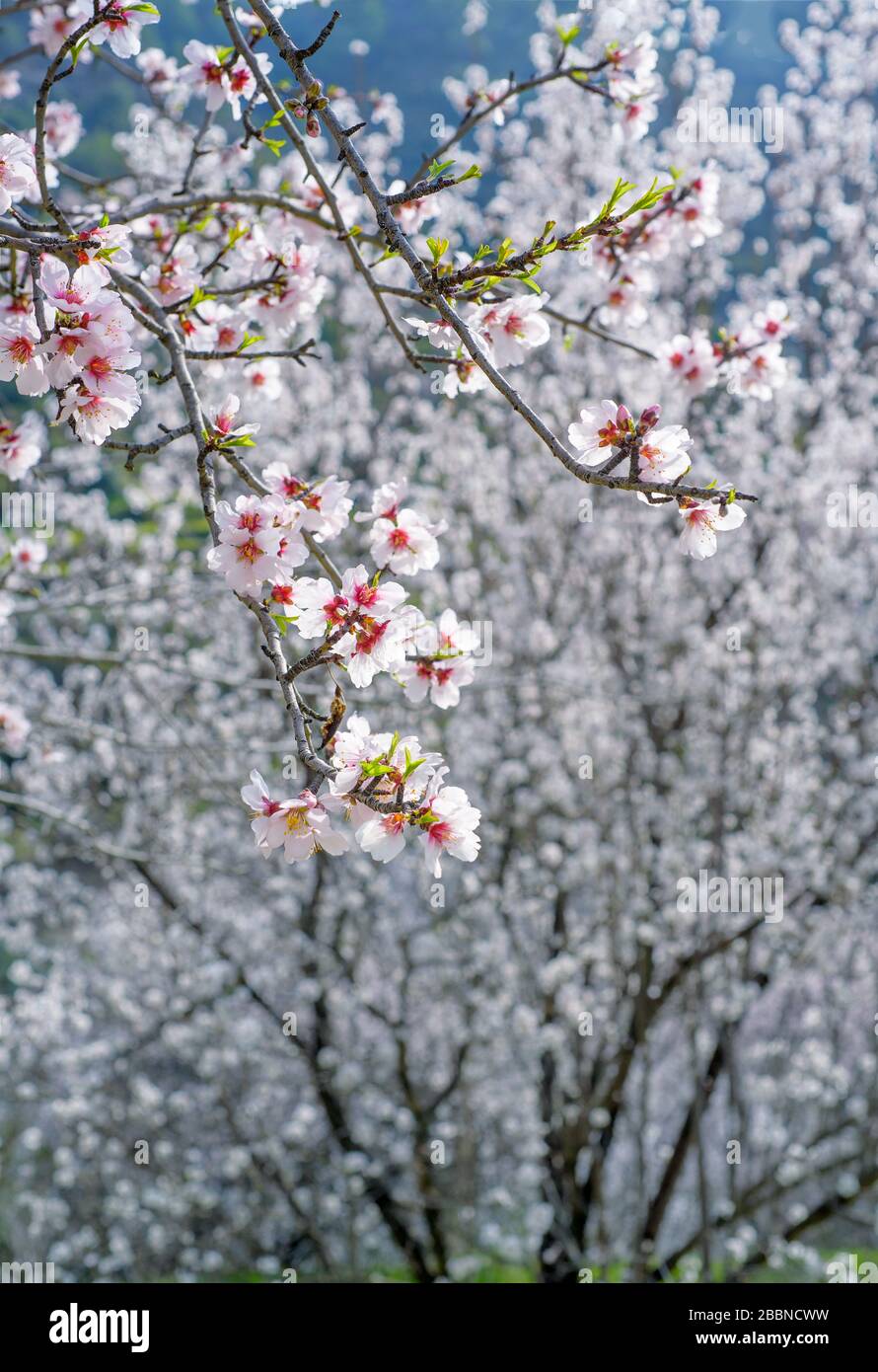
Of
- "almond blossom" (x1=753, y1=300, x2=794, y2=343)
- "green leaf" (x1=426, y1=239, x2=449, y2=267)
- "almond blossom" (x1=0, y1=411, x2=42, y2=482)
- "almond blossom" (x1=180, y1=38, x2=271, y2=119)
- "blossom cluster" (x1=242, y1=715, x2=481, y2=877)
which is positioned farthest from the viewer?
"almond blossom" (x1=753, y1=300, x2=794, y2=343)

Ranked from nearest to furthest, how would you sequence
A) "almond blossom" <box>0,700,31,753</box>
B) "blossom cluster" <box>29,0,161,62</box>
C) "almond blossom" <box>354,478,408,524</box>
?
1. "blossom cluster" <box>29,0,161,62</box>
2. "almond blossom" <box>354,478,408,524</box>
3. "almond blossom" <box>0,700,31,753</box>

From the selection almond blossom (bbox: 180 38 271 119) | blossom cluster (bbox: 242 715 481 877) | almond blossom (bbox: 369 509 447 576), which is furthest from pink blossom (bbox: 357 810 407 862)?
almond blossom (bbox: 180 38 271 119)

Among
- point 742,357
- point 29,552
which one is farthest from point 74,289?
point 29,552

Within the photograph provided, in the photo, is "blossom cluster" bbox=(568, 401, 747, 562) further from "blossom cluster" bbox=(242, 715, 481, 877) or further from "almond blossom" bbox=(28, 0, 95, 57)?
"almond blossom" bbox=(28, 0, 95, 57)

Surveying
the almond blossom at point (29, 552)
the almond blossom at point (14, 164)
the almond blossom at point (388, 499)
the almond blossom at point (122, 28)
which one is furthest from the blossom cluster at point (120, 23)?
the almond blossom at point (29, 552)

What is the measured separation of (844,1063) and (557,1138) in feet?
7.86

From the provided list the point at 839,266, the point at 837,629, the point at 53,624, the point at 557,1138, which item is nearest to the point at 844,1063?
the point at 557,1138

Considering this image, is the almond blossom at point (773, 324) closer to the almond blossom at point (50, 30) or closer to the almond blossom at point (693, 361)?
the almond blossom at point (693, 361)

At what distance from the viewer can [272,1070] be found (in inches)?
244

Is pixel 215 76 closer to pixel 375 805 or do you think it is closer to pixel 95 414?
pixel 95 414

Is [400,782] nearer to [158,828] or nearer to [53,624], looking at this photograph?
[158,828]

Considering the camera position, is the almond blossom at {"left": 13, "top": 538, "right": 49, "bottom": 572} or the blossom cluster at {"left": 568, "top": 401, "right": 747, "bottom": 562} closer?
the blossom cluster at {"left": 568, "top": 401, "right": 747, "bottom": 562}
